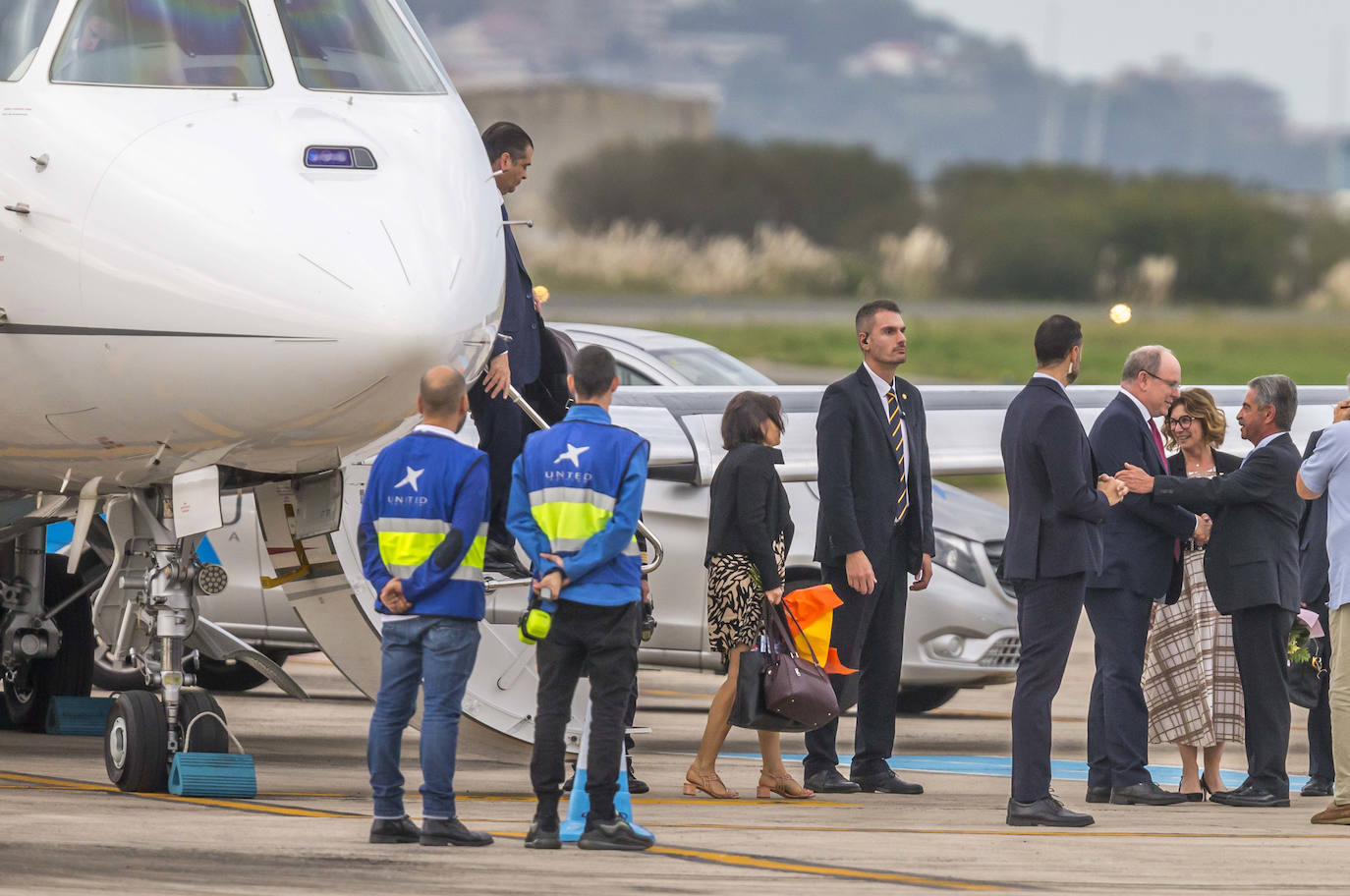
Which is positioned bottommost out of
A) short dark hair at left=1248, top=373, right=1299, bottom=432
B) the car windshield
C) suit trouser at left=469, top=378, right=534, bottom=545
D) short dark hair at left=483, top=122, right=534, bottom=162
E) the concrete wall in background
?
suit trouser at left=469, top=378, right=534, bottom=545

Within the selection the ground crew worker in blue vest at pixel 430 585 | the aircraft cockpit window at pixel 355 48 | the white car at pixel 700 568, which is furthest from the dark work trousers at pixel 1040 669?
the aircraft cockpit window at pixel 355 48

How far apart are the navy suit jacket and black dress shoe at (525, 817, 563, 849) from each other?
237 centimetres

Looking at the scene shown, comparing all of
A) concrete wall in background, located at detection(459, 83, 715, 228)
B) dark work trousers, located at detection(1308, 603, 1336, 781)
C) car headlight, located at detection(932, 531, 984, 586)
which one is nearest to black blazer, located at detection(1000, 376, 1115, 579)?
dark work trousers, located at detection(1308, 603, 1336, 781)

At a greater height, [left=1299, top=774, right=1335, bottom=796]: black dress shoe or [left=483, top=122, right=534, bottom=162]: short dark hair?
[left=483, top=122, right=534, bottom=162]: short dark hair

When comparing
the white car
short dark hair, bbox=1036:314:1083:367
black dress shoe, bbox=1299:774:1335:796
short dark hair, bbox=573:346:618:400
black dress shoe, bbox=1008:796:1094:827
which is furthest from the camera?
the white car

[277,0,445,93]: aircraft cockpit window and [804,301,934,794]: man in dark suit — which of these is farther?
[804,301,934,794]: man in dark suit

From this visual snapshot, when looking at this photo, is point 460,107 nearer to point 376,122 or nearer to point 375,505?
point 376,122

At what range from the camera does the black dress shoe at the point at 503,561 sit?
28.8ft

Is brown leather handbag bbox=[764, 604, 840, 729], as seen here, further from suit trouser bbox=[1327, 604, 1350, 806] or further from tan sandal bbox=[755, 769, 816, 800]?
suit trouser bbox=[1327, 604, 1350, 806]

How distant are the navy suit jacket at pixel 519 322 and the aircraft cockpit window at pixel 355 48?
0.83 metres

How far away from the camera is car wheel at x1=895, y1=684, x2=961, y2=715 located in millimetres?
12695

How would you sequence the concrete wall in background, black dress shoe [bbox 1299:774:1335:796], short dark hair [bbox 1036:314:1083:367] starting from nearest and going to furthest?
short dark hair [bbox 1036:314:1083:367] → black dress shoe [bbox 1299:774:1335:796] → the concrete wall in background

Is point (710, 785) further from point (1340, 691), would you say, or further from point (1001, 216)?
point (1001, 216)

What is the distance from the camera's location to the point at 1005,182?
69.3 metres
